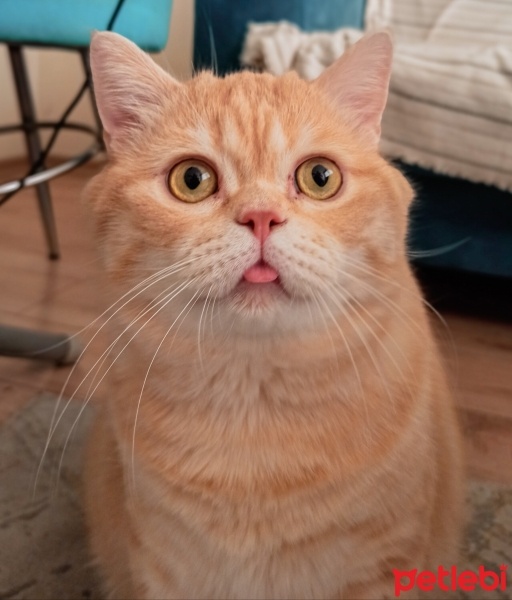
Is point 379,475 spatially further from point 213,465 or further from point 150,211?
point 150,211

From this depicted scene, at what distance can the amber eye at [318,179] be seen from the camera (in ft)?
2.27

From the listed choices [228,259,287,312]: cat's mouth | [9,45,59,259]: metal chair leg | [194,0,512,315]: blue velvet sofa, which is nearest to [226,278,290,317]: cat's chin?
[228,259,287,312]: cat's mouth

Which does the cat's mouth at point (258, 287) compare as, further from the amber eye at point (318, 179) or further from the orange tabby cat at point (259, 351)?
the amber eye at point (318, 179)

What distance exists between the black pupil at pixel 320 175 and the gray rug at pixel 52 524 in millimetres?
640

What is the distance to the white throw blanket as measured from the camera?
143 centimetres

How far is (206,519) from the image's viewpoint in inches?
27.1

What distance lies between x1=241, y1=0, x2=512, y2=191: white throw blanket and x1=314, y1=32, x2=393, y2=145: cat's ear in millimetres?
745

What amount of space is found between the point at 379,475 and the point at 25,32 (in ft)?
3.34

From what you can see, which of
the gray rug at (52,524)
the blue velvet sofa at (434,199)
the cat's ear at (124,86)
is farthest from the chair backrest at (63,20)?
the gray rug at (52,524)

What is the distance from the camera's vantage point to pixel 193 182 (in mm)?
688

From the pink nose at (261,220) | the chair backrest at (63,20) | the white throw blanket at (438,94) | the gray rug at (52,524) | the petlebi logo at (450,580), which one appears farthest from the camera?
the white throw blanket at (438,94)

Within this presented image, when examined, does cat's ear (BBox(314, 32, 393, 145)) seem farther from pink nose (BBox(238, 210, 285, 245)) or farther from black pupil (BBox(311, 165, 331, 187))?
pink nose (BBox(238, 210, 285, 245))

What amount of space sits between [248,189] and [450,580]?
0.63m

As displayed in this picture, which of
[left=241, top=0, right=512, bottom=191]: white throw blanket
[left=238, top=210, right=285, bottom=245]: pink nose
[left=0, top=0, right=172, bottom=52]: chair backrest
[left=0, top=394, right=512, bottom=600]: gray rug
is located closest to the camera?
[left=238, top=210, right=285, bottom=245]: pink nose
